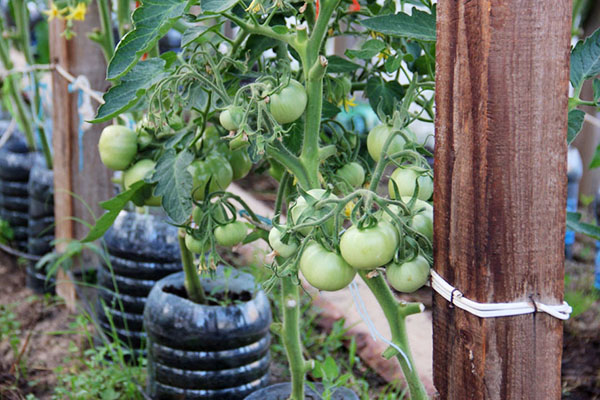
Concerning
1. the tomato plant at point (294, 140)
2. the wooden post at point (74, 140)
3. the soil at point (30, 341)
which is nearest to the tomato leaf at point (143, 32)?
the tomato plant at point (294, 140)

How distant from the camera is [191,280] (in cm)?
153

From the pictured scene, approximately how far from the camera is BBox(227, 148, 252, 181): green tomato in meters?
1.16

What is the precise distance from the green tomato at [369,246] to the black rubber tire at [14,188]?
256 centimetres

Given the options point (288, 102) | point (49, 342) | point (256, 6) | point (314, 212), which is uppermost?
point (256, 6)

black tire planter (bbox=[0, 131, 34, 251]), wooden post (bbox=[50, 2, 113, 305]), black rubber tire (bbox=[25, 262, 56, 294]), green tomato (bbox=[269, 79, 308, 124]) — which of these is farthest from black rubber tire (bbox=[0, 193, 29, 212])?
green tomato (bbox=[269, 79, 308, 124])

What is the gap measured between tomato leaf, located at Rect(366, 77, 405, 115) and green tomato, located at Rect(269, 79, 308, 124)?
0.19m

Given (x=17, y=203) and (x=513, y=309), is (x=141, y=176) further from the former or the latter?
(x=17, y=203)

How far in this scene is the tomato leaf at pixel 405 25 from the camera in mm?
833

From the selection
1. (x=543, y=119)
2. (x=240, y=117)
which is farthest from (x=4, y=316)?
(x=543, y=119)

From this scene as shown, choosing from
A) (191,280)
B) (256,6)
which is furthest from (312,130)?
(191,280)

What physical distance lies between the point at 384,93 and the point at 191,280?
704mm

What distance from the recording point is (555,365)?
2.52 ft

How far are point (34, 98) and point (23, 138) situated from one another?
363mm

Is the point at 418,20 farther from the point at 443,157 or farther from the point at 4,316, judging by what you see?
the point at 4,316
